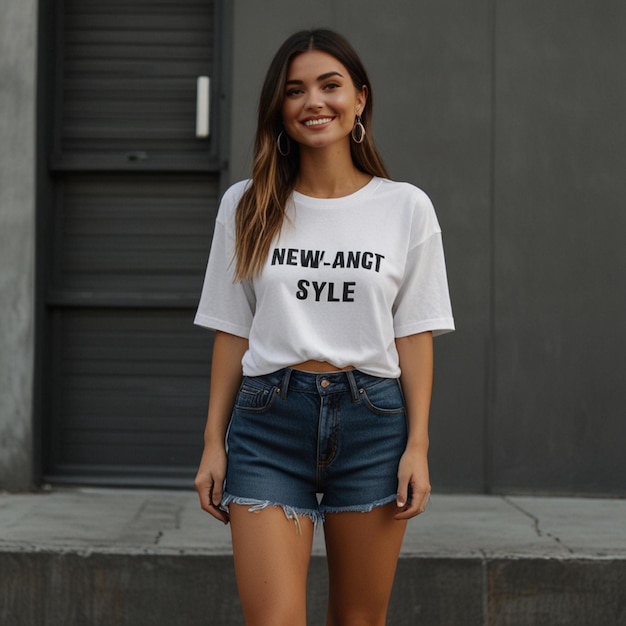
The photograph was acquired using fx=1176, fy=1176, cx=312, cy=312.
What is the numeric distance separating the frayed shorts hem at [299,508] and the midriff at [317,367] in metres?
0.34

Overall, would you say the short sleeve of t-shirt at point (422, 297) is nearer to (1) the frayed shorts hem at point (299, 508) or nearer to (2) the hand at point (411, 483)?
(2) the hand at point (411, 483)

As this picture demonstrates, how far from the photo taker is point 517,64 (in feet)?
21.3

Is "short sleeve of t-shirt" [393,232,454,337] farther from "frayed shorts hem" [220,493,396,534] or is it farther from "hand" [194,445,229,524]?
"hand" [194,445,229,524]

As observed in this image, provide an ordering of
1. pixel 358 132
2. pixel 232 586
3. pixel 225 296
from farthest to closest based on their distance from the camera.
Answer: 1. pixel 232 586
2. pixel 358 132
3. pixel 225 296

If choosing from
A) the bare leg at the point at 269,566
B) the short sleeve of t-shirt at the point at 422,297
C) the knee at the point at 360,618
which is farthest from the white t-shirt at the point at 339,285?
the knee at the point at 360,618

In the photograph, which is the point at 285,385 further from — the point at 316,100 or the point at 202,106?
the point at 202,106

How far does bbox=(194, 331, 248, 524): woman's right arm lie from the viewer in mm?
3059

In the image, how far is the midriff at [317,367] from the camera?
2.96 metres

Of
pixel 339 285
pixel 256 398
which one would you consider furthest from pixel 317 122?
pixel 256 398

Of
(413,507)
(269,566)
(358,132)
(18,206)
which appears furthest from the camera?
(18,206)

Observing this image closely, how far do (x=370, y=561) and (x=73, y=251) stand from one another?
4.15 meters

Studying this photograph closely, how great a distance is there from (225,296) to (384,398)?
50 cm

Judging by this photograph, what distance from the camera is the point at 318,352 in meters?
2.93

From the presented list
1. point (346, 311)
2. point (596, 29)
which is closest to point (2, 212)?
point (596, 29)
